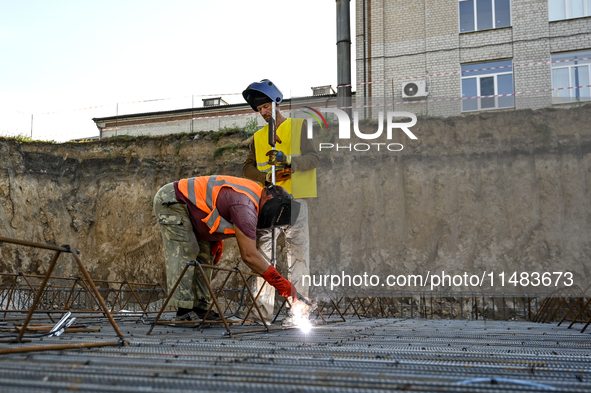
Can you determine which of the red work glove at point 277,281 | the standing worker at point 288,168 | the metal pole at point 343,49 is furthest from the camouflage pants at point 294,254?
the metal pole at point 343,49

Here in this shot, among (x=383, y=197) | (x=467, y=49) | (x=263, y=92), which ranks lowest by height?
(x=383, y=197)

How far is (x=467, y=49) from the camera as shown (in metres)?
15.4

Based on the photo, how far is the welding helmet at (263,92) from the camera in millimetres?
5145

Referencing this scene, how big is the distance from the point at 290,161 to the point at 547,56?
12.5 metres

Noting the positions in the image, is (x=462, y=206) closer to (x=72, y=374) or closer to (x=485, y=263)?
(x=485, y=263)

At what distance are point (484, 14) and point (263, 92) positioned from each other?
12.6 meters

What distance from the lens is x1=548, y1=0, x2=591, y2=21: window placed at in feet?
47.9

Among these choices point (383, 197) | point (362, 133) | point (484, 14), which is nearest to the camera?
point (362, 133)

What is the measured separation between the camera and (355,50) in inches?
639

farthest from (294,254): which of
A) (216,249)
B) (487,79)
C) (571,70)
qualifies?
(571,70)

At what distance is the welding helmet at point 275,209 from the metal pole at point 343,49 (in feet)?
36.4

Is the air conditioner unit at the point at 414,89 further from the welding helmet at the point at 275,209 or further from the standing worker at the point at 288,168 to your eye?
the welding helmet at the point at 275,209

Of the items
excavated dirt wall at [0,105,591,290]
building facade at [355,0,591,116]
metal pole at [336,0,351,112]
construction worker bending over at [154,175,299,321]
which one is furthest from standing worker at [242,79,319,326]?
metal pole at [336,0,351,112]

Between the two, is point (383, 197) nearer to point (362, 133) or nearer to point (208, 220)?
point (362, 133)
